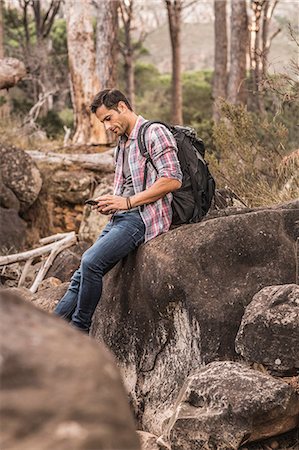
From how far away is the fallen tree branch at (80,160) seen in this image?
11.4 m

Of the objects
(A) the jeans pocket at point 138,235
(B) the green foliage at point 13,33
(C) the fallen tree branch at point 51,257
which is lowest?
(C) the fallen tree branch at point 51,257

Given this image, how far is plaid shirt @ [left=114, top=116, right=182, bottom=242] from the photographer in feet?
15.7

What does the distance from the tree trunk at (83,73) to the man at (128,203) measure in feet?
28.4

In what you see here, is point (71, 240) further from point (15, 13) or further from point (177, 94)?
point (15, 13)

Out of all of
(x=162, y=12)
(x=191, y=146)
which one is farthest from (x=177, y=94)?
(x=162, y=12)

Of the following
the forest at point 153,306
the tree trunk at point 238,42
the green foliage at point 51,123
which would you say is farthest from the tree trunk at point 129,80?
the forest at point 153,306

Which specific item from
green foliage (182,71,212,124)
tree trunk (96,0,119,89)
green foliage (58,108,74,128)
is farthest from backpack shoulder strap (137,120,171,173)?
green foliage (182,71,212,124)

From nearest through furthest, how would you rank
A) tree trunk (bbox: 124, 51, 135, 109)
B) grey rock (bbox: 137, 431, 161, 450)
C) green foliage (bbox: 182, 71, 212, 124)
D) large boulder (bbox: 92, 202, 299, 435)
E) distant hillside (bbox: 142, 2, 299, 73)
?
grey rock (bbox: 137, 431, 161, 450)
large boulder (bbox: 92, 202, 299, 435)
tree trunk (bbox: 124, 51, 135, 109)
green foliage (bbox: 182, 71, 212, 124)
distant hillside (bbox: 142, 2, 299, 73)

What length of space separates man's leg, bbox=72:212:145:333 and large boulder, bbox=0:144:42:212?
585 cm

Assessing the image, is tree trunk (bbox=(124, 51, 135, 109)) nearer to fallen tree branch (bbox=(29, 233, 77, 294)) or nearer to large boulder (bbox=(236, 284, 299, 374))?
fallen tree branch (bbox=(29, 233, 77, 294))

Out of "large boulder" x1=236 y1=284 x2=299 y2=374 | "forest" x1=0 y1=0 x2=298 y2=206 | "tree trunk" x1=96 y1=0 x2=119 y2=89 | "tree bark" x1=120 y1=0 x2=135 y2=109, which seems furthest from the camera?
"tree bark" x1=120 y1=0 x2=135 y2=109

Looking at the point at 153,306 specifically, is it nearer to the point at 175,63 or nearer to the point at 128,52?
the point at 175,63

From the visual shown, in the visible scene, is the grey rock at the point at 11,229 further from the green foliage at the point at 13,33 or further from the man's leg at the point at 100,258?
the green foliage at the point at 13,33

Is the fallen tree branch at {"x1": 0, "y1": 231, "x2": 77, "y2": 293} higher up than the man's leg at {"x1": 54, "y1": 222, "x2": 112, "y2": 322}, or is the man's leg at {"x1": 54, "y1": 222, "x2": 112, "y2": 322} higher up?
the man's leg at {"x1": 54, "y1": 222, "x2": 112, "y2": 322}
